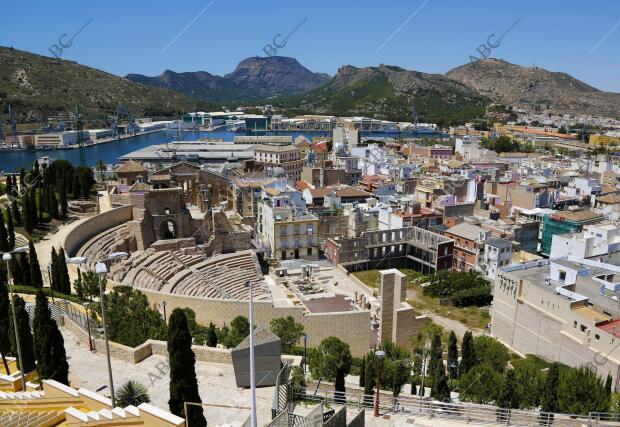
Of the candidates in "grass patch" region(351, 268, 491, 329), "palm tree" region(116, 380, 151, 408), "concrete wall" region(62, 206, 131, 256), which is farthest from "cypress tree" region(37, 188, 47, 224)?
"palm tree" region(116, 380, 151, 408)

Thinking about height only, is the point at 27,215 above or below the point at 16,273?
above

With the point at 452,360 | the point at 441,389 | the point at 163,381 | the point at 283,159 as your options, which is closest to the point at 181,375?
the point at 163,381

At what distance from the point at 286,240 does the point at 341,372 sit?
80.4 feet

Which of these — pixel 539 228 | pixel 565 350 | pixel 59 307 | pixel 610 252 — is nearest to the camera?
pixel 59 307

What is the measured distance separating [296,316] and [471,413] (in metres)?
11.6

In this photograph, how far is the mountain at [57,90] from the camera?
124 metres

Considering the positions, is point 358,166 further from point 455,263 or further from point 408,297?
point 408,297

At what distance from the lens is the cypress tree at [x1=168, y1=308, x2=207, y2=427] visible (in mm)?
12422

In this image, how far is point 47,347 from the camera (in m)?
14.1

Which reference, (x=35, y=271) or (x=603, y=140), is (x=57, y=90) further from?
(x=603, y=140)

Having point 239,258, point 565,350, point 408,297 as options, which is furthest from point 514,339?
point 239,258

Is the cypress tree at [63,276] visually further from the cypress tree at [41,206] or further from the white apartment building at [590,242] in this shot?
the white apartment building at [590,242]

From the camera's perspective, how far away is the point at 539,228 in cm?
4325

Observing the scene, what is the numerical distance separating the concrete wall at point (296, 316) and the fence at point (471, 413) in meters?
9.51
